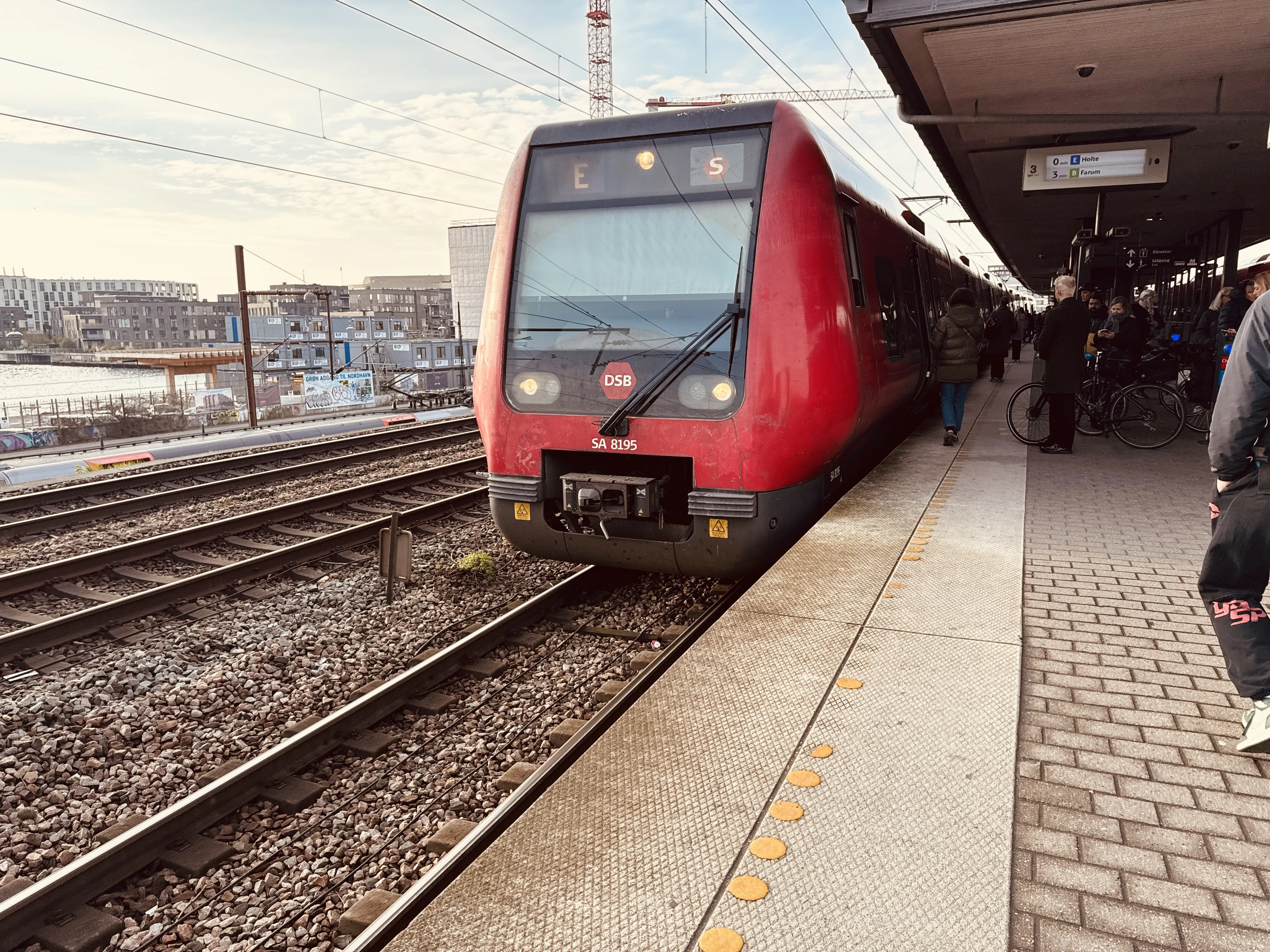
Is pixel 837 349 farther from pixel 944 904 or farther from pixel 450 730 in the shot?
pixel 944 904

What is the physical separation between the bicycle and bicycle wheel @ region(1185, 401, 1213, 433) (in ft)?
0.68

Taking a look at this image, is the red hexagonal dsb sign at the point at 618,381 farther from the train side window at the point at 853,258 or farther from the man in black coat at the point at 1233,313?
the man in black coat at the point at 1233,313

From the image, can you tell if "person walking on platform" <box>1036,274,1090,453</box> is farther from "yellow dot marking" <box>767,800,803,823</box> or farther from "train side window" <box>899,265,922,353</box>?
"yellow dot marking" <box>767,800,803,823</box>

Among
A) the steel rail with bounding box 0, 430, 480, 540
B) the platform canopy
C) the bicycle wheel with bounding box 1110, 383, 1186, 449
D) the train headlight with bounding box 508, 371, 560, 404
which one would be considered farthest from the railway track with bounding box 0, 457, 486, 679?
the bicycle wheel with bounding box 1110, 383, 1186, 449

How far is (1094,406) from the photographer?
10281 millimetres

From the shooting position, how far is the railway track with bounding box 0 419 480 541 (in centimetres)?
914

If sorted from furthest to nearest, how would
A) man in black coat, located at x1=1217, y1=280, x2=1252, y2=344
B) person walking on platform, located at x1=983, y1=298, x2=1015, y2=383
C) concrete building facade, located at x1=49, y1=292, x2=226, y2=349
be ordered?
concrete building facade, located at x1=49, y1=292, x2=226, y2=349, person walking on platform, located at x1=983, y1=298, x2=1015, y2=383, man in black coat, located at x1=1217, y1=280, x2=1252, y2=344

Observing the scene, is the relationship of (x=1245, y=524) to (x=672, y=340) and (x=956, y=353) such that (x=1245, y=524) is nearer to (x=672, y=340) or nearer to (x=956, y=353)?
(x=672, y=340)

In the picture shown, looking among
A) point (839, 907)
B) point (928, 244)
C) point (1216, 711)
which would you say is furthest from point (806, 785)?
point (928, 244)

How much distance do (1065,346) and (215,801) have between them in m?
8.15

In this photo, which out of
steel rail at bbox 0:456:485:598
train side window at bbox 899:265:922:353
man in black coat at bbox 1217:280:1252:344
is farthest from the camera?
man in black coat at bbox 1217:280:1252:344

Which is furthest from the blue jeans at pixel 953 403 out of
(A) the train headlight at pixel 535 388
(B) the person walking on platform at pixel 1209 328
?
(A) the train headlight at pixel 535 388

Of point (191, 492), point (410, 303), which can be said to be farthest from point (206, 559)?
point (410, 303)

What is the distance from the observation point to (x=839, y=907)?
2.08 metres
